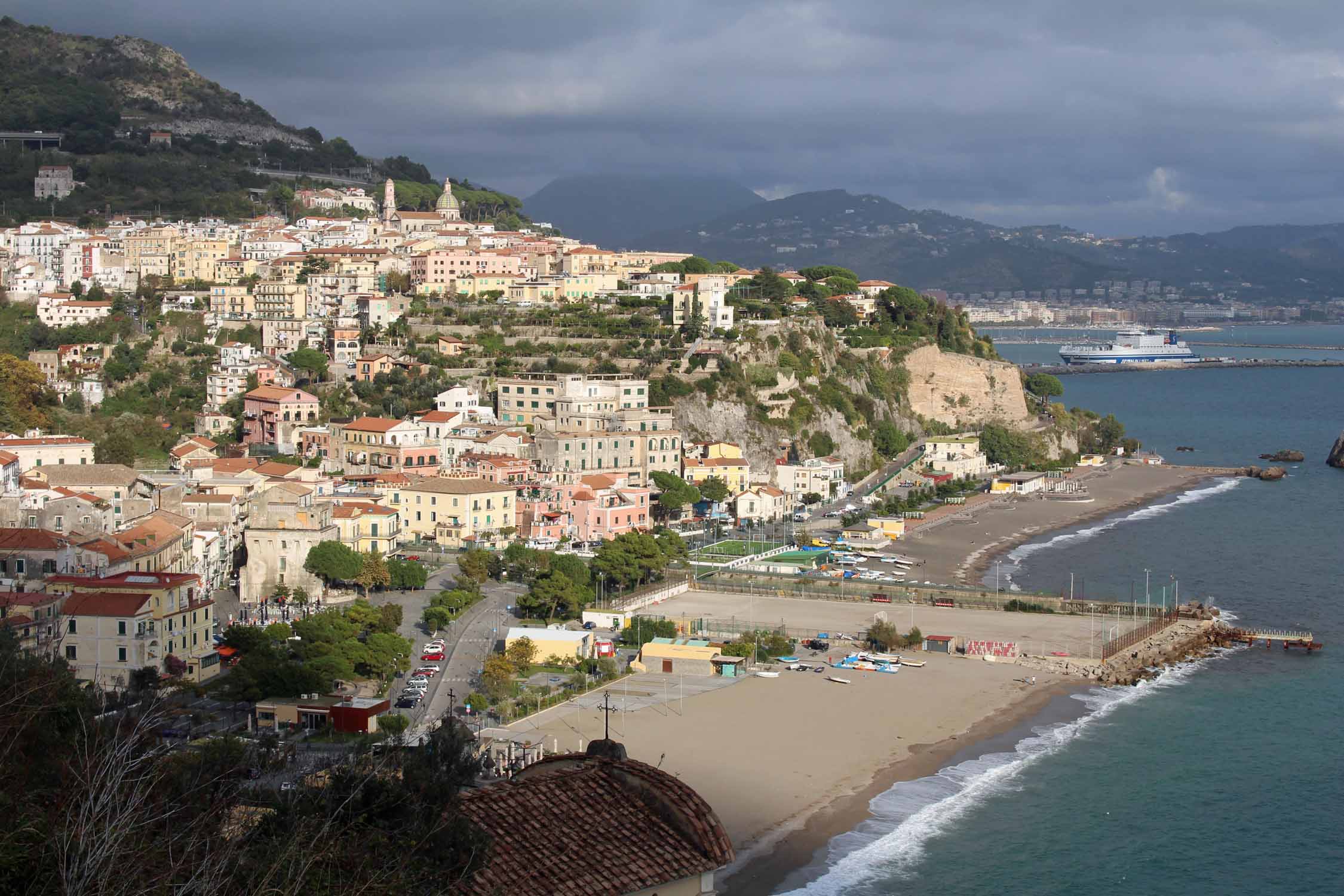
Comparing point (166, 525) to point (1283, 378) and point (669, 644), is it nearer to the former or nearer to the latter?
point (669, 644)

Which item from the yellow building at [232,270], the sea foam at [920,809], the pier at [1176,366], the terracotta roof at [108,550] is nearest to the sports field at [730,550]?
the sea foam at [920,809]

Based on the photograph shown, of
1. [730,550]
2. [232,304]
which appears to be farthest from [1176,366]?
[730,550]

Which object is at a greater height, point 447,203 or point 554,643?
point 447,203

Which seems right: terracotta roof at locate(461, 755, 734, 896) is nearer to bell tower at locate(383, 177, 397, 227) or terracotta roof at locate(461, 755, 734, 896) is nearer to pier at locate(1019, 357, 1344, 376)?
bell tower at locate(383, 177, 397, 227)

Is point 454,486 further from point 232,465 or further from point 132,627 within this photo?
point 132,627

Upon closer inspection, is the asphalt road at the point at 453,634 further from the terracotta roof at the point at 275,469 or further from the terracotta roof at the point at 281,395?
the terracotta roof at the point at 281,395

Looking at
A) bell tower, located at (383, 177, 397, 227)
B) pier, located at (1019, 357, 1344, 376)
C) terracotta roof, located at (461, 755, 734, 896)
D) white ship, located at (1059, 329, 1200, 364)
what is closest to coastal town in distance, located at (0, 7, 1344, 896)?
terracotta roof, located at (461, 755, 734, 896)
